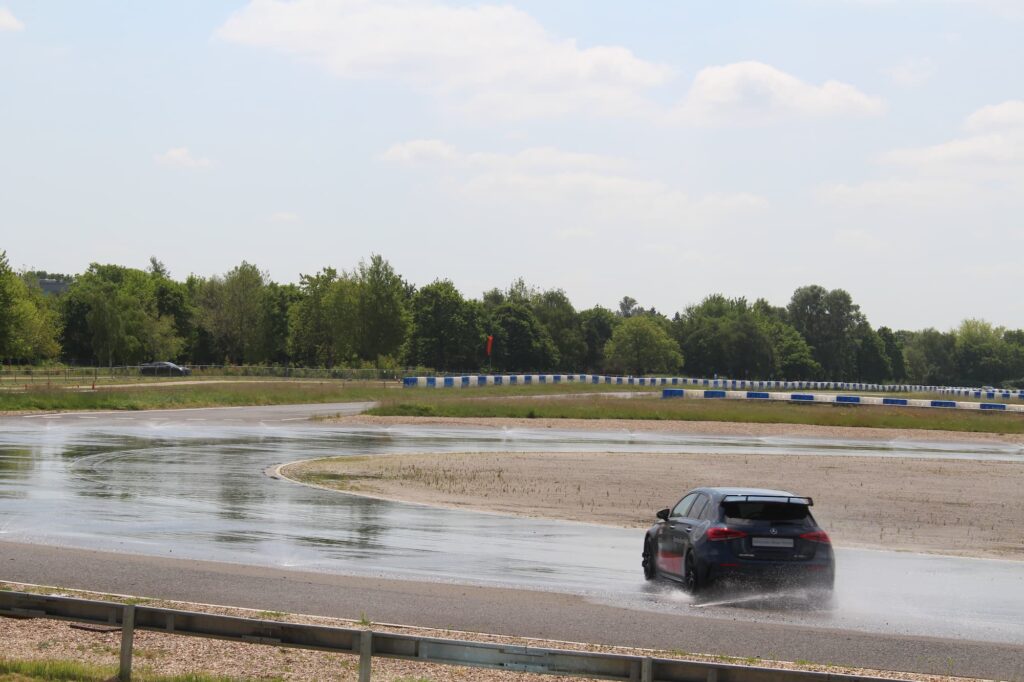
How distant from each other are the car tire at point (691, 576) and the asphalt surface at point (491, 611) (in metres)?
1.21

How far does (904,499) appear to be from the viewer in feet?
95.5

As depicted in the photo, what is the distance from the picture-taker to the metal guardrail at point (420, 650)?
28.1 feet

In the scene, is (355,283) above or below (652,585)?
above

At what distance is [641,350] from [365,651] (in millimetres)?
180885

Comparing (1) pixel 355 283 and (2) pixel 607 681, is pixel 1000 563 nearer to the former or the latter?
(2) pixel 607 681

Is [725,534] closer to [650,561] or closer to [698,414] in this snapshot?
[650,561]

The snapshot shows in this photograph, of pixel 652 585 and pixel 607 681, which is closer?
pixel 607 681

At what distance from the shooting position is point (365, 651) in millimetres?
8961

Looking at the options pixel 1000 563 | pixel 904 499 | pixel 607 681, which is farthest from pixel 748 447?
pixel 607 681

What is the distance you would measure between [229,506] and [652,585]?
1059cm

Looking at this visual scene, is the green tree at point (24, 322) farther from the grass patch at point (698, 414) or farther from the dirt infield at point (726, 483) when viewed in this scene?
the dirt infield at point (726, 483)

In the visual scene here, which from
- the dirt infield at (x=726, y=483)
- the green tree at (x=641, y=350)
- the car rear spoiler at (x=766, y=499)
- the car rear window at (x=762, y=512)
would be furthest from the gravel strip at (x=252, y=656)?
the green tree at (x=641, y=350)

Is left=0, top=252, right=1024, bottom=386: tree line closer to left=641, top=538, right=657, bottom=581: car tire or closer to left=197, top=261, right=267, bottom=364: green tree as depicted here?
left=197, top=261, right=267, bottom=364: green tree

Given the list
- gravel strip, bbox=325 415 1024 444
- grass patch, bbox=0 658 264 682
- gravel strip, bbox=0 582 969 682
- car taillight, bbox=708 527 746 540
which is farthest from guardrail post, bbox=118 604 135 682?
gravel strip, bbox=325 415 1024 444
